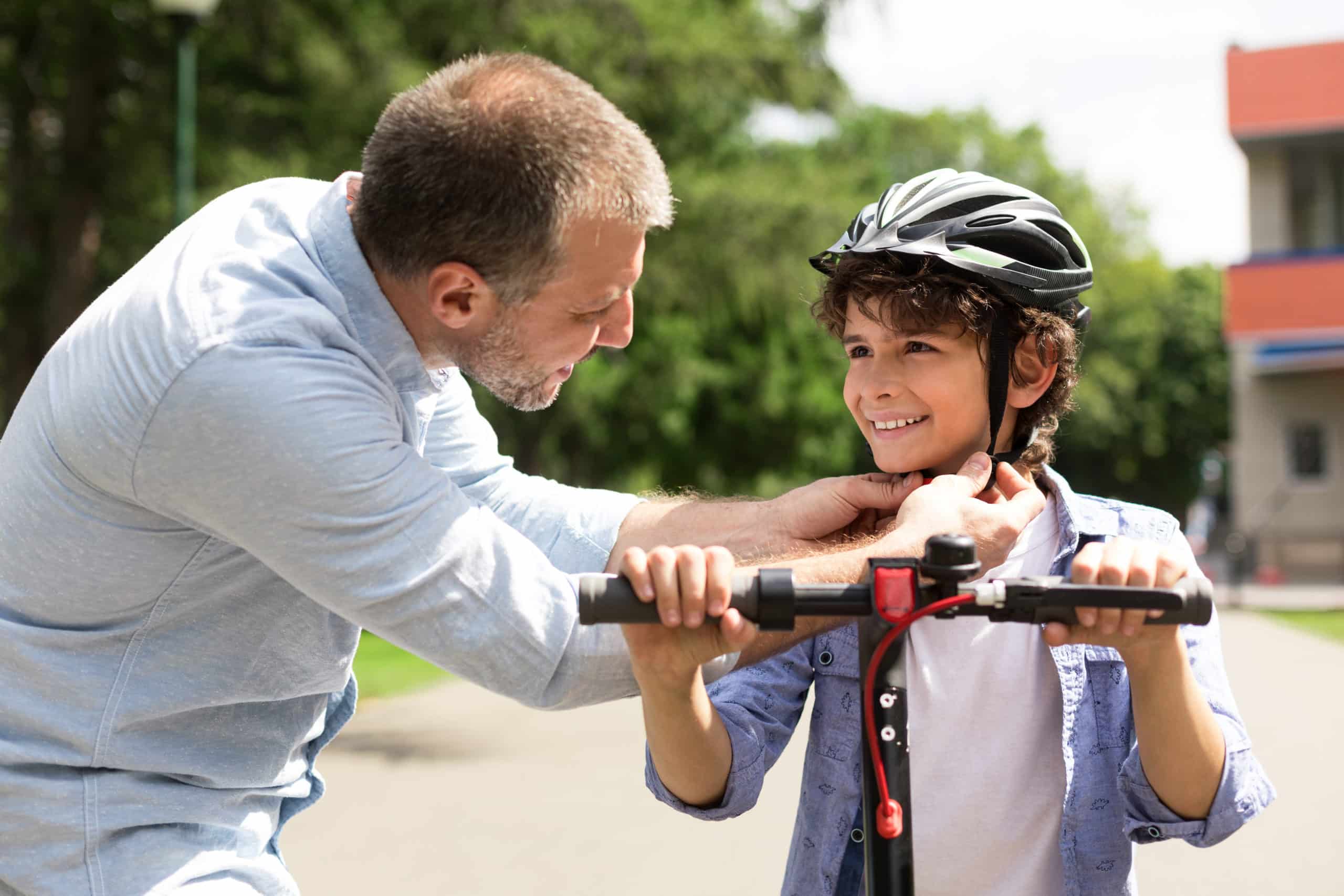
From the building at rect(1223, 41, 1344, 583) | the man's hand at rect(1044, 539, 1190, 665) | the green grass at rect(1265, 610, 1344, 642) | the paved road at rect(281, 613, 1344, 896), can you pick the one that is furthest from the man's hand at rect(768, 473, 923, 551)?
the building at rect(1223, 41, 1344, 583)

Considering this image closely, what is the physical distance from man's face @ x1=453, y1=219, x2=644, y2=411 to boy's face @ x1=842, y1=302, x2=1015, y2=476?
53cm

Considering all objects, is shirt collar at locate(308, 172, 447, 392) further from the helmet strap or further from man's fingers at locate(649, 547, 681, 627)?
the helmet strap

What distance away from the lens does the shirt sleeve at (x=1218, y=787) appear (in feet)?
8.16

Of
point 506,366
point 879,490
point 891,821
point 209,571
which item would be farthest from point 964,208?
point 209,571

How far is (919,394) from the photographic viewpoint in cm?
304

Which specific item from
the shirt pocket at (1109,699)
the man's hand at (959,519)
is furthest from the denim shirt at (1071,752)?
the man's hand at (959,519)

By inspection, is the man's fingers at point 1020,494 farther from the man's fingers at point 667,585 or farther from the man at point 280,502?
the man's fingers at point 667,585

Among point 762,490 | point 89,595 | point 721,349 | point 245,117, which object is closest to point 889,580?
point 89,595

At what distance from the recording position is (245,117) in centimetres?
1717

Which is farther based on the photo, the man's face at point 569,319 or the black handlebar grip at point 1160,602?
the man's face at point 569,319

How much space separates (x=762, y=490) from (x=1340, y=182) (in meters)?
14.4

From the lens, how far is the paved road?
630 centimetres

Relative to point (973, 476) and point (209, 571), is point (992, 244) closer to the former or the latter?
point (973, 476)

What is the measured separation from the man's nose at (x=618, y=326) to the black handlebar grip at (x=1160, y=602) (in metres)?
1.21
